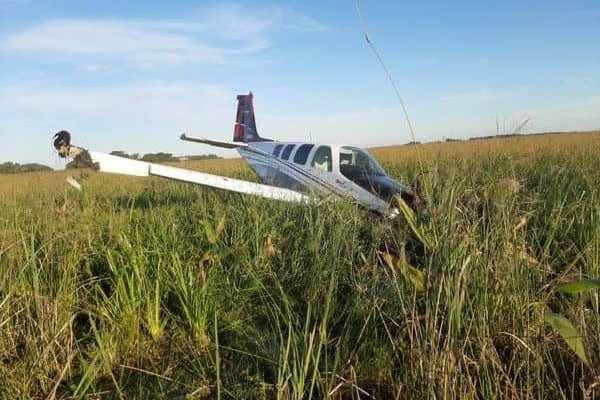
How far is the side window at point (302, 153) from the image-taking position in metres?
8.48

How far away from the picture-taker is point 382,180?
705 cm

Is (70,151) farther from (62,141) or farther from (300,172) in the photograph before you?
(300,172)

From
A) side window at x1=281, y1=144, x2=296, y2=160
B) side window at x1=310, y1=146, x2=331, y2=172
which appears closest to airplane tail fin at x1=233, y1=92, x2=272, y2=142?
side window at x1=281, y1=144, x2=296, y2=160

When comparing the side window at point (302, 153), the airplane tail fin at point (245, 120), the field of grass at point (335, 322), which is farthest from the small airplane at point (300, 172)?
the airplane tail fin at point (245, 120)

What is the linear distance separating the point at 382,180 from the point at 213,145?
23.9 ft

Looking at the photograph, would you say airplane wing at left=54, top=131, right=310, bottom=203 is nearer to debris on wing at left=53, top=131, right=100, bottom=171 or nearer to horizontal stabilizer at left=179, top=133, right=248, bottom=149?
debris on wing at left=53, top=131, right=100, bottom=171

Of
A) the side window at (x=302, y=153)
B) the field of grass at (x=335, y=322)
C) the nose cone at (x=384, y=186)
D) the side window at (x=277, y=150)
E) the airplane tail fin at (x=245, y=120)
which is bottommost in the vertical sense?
the field of grass at (x=335, y=322)

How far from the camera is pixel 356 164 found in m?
7.69

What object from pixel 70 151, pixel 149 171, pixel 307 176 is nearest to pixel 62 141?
pixel 70 151

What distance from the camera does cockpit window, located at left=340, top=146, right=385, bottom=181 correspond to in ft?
24.4

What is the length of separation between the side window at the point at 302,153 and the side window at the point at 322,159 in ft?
0.98

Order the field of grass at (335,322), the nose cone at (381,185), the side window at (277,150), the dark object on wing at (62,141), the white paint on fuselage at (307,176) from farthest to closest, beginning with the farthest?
the side window at (277,150)
the white paint on fuselage at (307,176)
the nose cone at (381,185)
the dark object on wing at (62,141)
the field of grass at (335,322)

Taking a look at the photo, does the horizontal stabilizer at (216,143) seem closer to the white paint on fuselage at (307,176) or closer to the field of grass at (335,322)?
the white paint on fuselage at (307,176)

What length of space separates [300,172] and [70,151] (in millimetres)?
4191
